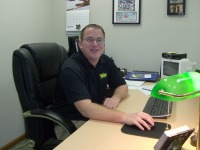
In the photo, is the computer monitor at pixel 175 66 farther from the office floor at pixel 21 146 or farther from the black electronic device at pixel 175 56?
the office floor at pixel 21 146

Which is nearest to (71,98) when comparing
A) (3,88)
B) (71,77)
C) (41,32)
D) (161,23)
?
(71,77)

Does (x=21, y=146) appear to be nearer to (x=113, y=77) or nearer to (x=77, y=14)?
(x=113, y=77)

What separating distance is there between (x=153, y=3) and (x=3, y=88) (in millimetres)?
1684

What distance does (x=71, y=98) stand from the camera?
1.49 meters

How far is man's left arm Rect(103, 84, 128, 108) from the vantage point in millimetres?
1576

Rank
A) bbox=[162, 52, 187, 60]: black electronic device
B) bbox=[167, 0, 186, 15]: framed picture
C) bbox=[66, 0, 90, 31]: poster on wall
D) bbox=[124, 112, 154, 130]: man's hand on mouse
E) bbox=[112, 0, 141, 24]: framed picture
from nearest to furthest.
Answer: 1. bbox=[124, 112, 154, 130]: man's hand on mouse
2. bbox=[162, 52, 187, 60]: black electronic device
3. bbox=[167, 0, 186, 15]: framed picture
4. bbox=[112, 0, 141, 24]: framed picture
5. bbox=[66, 0, 90, 31]: poster on wall

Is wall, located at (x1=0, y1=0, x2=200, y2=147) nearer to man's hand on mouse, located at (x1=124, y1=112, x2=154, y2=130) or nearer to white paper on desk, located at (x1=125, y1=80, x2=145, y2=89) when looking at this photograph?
white paper on desk, located at (x1=125, y1=80, x2=145, y2=89)

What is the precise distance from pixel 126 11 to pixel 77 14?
0.58 m

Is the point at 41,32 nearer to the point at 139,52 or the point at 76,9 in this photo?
the point at 76,9

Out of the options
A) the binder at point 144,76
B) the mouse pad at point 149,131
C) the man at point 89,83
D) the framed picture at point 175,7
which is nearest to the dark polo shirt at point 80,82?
the man at point 89,83

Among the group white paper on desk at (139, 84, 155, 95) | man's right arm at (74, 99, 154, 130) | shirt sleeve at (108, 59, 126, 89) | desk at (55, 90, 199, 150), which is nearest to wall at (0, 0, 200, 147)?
white paper on desk at (139, 84, 155, 95)

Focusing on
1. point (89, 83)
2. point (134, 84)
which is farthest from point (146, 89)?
point (89, 83)

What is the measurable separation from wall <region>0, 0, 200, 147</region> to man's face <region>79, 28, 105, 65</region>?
100 cm

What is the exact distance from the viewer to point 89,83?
169 cm
